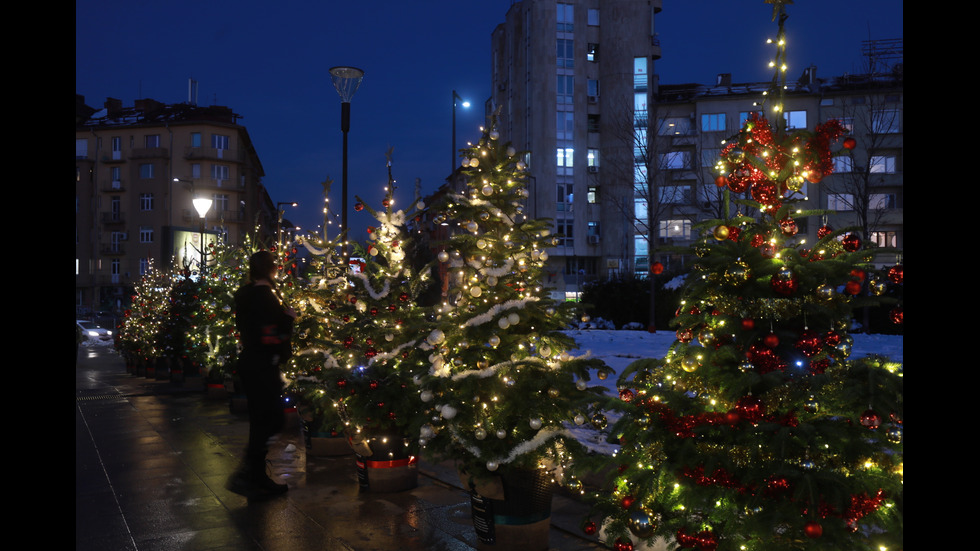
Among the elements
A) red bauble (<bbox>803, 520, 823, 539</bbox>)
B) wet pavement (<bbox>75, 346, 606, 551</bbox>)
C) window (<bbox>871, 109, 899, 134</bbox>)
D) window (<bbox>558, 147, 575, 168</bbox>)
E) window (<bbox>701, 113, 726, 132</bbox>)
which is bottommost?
wet pavement (<bbox>75, 346, 606, 551</bbox>)

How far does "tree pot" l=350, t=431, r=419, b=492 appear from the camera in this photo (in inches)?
276

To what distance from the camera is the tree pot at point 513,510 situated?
524cm

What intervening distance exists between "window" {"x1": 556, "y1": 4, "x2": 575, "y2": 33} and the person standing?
52197 millimetres

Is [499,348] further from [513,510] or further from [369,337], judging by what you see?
[369,337]

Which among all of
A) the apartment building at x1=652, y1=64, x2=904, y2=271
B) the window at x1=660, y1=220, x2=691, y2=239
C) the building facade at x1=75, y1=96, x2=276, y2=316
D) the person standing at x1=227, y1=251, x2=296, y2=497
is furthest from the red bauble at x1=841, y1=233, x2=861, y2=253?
the building facade at x1=75, y1=96, x2=276, y2=316

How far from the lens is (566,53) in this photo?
2157 inches

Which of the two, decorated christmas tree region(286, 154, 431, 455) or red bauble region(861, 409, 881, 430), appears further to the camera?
decorated christmas tree region(286, 154, 431, 455)

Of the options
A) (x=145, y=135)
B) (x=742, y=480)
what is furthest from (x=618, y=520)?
(x=145, y=135)

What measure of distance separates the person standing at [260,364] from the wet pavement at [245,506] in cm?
30

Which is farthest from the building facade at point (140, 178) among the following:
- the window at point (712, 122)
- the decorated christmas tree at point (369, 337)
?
the decorated christmas tree at point (369, 337)

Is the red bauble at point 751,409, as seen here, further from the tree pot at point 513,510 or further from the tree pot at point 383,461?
the tree pot at point 383,461

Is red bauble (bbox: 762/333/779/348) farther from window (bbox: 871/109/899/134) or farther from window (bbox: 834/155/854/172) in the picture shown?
window (bbox: 834/155/854/172)
